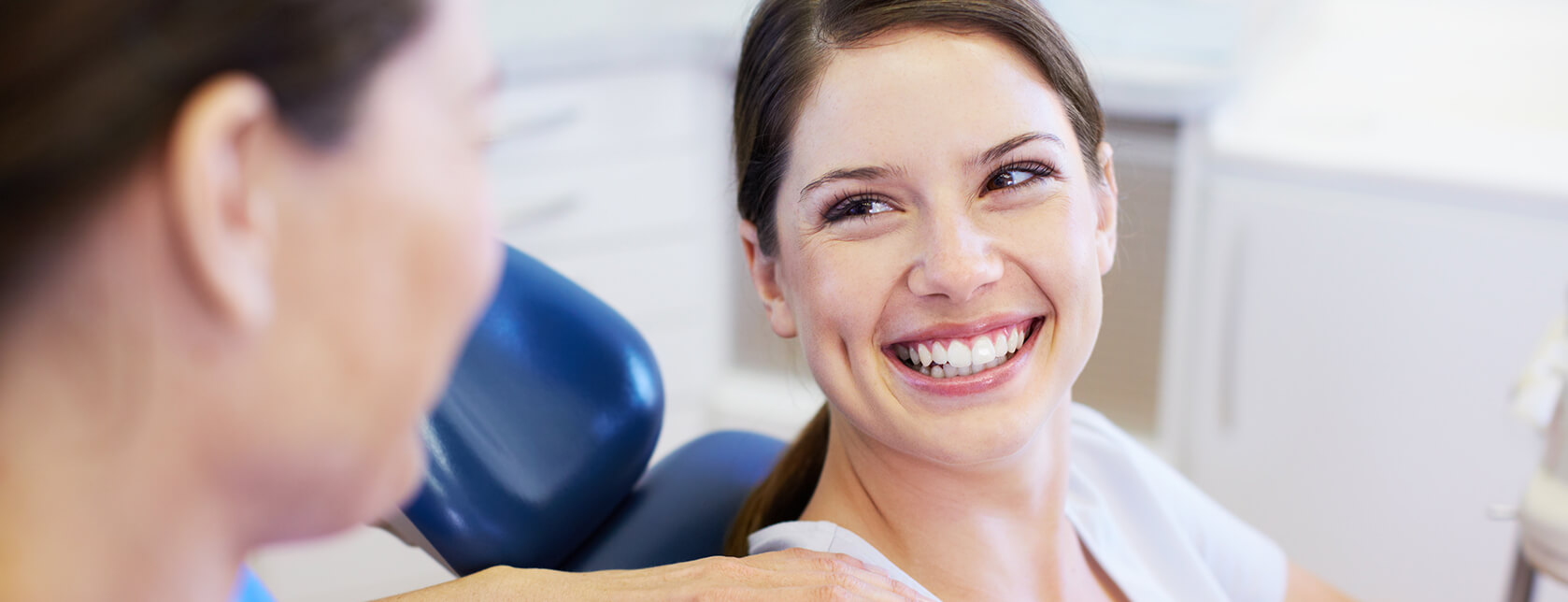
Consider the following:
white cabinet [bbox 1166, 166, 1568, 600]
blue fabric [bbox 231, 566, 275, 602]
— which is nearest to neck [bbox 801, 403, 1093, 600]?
blue fabric [bbox 231, 566, 275, 602]

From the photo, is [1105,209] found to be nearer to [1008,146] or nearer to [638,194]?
[1008,146]

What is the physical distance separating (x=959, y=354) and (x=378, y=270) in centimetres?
58

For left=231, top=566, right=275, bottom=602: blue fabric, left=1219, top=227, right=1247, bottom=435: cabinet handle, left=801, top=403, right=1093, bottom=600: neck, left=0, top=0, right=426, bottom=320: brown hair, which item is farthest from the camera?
left=1219, top=227, right=1247, bottom=435: cabinet handle

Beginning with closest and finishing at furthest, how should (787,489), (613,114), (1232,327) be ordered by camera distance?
(787,489) < (1232,327) < (613,114)

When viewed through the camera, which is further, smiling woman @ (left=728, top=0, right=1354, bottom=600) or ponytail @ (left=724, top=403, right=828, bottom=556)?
ponytail @ (left=724, top=403, right=828, bottom=556)

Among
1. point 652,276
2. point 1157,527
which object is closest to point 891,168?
point 1157,527

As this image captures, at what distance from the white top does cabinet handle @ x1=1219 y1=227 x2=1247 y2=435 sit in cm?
91

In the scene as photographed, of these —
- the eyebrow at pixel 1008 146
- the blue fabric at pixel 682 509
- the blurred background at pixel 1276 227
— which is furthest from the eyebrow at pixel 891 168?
the blurred background at pixel 1276 227

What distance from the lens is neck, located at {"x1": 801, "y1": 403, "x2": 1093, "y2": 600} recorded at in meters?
1.03

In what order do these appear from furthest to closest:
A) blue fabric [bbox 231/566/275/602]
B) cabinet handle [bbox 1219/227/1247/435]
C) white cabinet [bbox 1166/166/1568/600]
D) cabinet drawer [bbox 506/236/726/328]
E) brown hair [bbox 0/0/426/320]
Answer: cabinet drawer [bbox 506/236/726/328] → cabinet handle [bbox 1219/227/1247/435] → white cabinet [bbox 1166/166/1568/600] → blue fabric [bbox 231/566/275/602] → brown hair [bbox 0/0/426/320]

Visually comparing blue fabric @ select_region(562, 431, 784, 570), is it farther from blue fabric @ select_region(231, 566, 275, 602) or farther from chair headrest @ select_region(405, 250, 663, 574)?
blue fabric @ select_region(231, 566, 275, 602)

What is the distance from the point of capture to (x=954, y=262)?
89cm

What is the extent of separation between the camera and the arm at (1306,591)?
4.05 ft

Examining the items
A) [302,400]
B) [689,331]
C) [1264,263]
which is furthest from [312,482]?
[689,331]
